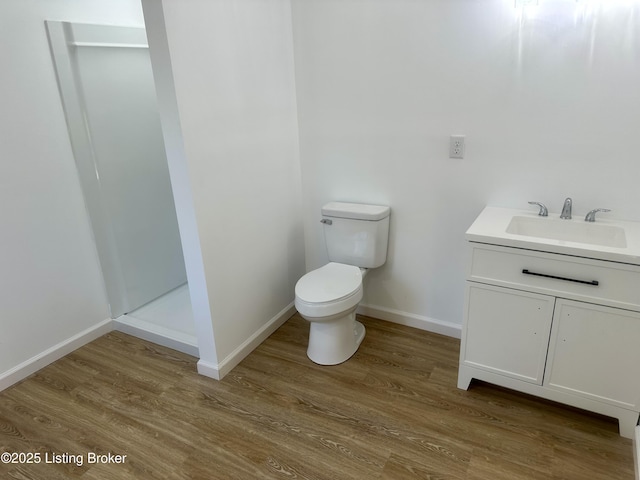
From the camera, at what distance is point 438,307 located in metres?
2.54

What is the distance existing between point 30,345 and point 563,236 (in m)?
2.87

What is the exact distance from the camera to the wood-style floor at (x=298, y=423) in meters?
1.70

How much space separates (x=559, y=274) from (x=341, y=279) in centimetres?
108

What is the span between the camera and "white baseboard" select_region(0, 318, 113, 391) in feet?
7.29

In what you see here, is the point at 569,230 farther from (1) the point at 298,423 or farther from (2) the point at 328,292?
(1) the point at 298,423

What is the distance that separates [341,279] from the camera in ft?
7.70

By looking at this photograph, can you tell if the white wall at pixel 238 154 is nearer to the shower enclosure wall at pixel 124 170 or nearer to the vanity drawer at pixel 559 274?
the shower enclosure wall at pixel 124 170

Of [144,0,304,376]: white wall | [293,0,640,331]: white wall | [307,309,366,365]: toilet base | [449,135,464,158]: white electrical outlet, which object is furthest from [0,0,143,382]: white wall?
[449,135,464,158]: white electrical outlet

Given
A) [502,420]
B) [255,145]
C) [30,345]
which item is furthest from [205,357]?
[502,420]

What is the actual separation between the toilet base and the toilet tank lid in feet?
1.86

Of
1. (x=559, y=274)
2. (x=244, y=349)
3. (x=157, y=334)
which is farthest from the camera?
(x=157, y=334)

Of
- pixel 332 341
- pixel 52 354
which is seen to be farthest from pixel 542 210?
pixel 52 354

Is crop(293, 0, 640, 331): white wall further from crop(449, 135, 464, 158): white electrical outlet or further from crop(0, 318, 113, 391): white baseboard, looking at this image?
crop(0, 318, 113, 391): white baseboard

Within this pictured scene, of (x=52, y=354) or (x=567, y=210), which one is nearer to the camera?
(x=567, y=210)
